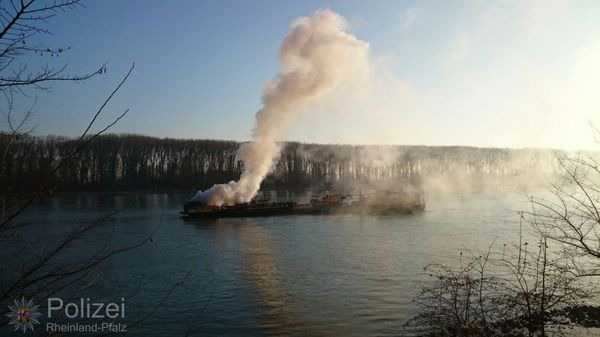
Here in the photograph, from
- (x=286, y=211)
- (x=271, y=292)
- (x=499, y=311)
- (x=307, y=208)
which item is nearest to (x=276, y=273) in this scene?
(x=271, y=292)

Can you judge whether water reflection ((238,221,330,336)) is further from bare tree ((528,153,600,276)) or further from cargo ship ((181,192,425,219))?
cargo ship ((181,192,425,219))

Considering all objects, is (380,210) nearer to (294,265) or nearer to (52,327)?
(294,265)

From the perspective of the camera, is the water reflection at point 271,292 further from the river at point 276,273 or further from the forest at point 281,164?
the forest at point 281,164

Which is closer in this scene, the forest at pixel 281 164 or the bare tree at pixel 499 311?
the bare tree at pixel 499 311

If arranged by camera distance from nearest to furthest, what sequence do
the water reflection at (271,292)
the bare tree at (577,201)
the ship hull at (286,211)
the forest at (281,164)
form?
1. the bare tree at (577,201)
2. the water reflection at (271,292)
3. the ship hull at (286,211)
4. the forest at (281,164)

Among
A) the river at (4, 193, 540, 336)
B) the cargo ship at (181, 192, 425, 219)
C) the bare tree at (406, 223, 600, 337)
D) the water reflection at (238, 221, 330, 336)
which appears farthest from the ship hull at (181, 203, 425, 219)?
the bare tree at (406, 223, 600, 337)

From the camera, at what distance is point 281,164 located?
497 ft

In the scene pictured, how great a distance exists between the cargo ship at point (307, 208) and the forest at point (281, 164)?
24.7 m

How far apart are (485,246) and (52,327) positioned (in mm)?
29585

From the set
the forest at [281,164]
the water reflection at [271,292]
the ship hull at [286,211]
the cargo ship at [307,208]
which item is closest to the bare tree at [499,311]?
the water reflection at [271,292]

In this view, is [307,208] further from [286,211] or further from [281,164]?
[281,164]

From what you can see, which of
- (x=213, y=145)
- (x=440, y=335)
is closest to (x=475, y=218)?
(x=440, y=335)

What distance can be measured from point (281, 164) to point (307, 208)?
84683mm

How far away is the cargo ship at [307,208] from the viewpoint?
210ft
